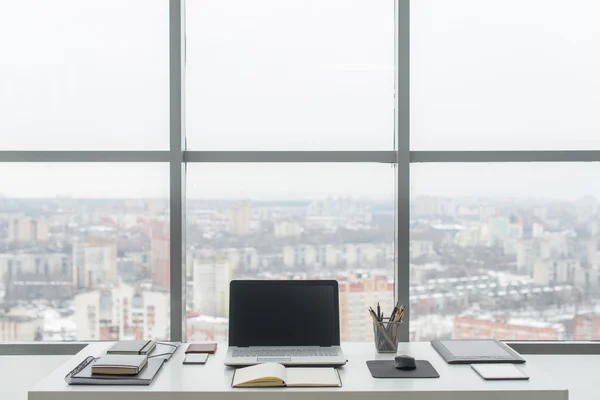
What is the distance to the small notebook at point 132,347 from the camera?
82.0 inches

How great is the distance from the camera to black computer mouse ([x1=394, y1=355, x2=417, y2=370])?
6.41 ft

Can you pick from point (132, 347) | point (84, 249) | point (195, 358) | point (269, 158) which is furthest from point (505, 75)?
point (84, 249)

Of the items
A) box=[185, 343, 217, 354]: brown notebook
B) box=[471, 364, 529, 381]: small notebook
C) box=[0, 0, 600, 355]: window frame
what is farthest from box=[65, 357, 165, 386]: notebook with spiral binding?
box=[471, 364, 529, 381]: small notebook

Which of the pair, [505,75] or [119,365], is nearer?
[119,365]

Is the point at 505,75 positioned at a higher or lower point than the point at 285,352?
higher

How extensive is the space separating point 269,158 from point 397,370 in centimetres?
118

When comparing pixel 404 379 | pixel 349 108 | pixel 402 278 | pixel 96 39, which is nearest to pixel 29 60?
pixel 96 39

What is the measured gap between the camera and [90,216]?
268 cm

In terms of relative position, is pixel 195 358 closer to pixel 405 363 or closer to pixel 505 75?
pixel 405 363

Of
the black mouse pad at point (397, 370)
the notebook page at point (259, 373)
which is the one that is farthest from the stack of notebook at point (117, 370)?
the black mouse pad at point (397, 370)

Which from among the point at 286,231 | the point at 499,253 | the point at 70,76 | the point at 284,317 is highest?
the point at 70,76

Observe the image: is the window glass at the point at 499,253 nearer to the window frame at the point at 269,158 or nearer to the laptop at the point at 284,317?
the window frame at the point at 269,158

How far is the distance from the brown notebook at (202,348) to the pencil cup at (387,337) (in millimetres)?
657

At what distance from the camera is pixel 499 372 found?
1.91m
